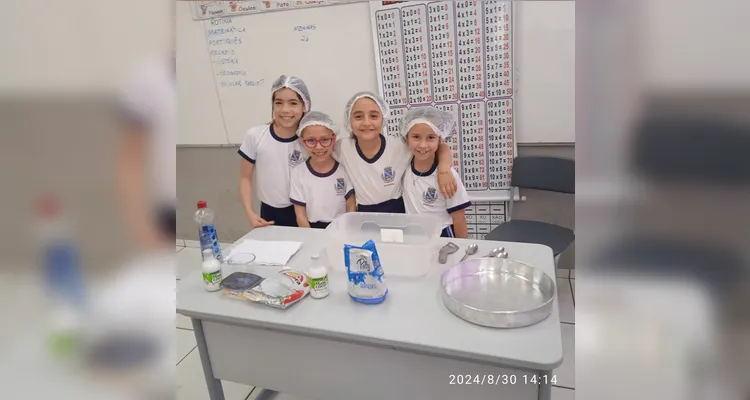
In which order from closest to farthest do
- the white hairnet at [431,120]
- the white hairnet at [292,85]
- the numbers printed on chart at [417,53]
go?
the white hairnet at [431,120] < the white hairnet at [292,85] < the numbers printed on chart at [417,53]

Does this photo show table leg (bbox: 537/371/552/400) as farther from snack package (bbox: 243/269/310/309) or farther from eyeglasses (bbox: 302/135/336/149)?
eyeglasses (bbox: 302/135/336/149)

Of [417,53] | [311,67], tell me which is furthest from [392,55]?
[311,67]

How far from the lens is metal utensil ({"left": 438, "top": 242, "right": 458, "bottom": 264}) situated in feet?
4.01

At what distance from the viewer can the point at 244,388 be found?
1649mm

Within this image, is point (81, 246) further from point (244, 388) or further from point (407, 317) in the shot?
point (244, 388)

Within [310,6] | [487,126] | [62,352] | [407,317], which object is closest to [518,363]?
[407,317]

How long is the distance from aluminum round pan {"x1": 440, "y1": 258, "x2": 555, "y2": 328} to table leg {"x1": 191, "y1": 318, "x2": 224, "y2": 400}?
716 mm

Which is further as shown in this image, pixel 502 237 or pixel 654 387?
pixel 502 237

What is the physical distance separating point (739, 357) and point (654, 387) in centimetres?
4

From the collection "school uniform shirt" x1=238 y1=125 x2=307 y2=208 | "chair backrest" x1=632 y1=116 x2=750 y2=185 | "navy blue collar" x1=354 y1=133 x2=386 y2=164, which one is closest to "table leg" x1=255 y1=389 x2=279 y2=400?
"school uniform shirt" x1=238 y1=125 x2=307 y2=208

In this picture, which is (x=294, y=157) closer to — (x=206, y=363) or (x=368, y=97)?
(x=368, y=97)

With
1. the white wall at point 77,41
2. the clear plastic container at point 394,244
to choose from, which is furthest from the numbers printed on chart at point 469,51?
the white wall at point 77,41

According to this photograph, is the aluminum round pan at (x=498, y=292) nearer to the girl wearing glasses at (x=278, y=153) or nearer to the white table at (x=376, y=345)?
the white table at (x=376, y=345)

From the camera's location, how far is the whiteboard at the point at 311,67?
1992 mm
